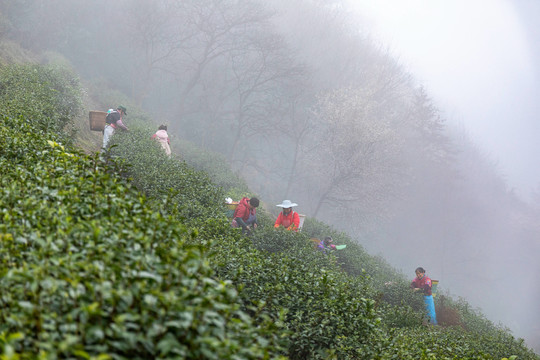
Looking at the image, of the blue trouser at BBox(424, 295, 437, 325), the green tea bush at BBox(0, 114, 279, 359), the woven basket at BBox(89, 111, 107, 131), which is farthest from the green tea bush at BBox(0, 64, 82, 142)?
the blue trouser at BBox(424, 295, 437, 325)

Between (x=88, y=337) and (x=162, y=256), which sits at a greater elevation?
(x=162, y=256)

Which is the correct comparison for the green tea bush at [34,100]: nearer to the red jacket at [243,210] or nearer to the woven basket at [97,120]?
the woven basket at [97,120]

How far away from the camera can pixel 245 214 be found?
411 inches

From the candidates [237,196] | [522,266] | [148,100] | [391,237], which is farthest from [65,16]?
[522,266]

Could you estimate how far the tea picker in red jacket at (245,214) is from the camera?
33.4 ft

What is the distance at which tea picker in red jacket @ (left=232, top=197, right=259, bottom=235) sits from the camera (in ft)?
33.4

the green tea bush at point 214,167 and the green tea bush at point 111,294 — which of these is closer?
the green tea bush at point 111,294

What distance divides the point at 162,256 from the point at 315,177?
112ft

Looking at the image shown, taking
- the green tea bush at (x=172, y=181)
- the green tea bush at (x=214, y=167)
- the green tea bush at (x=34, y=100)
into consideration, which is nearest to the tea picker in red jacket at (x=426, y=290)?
the green tea bush at (x=172, y=181)

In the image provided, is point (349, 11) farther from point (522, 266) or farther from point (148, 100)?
point (522, 266)

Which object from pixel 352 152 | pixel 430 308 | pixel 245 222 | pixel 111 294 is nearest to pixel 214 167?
pixel 352 152

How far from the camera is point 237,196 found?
16.5 m

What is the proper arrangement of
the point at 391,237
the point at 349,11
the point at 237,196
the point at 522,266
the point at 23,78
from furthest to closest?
the point at 522,266 < the point at 349,11 < the point at 391,237 < the point at 237,196 < the point at 23,78

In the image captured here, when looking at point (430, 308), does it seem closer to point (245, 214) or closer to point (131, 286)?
point (245, 214)
